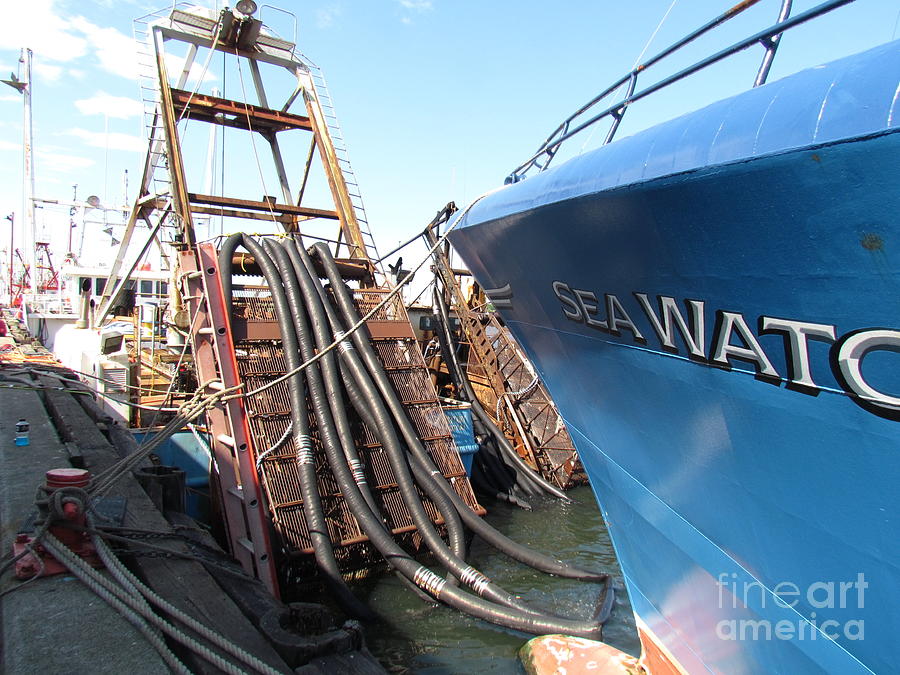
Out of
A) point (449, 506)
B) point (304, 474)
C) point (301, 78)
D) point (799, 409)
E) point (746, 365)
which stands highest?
point (301, 78)

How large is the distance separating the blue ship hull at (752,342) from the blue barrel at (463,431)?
18.8 ft

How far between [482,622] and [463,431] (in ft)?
13.2

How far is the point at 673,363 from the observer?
2.92 m

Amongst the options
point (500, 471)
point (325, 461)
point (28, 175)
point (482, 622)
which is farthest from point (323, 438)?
point (28, 175)

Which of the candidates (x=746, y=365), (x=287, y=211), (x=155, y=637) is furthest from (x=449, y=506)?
(x=287, y=211)

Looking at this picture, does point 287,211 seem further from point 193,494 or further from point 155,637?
point 155,637

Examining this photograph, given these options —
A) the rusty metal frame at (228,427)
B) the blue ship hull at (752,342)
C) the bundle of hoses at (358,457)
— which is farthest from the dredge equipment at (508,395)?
the blue ship hull at (752,342)

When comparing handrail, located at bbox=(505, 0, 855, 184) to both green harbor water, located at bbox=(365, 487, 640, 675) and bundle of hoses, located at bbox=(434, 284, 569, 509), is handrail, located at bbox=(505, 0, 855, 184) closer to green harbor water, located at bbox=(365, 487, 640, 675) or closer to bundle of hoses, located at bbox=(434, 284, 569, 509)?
green harbor water, located at bbox=(365, 487, 640, 675)

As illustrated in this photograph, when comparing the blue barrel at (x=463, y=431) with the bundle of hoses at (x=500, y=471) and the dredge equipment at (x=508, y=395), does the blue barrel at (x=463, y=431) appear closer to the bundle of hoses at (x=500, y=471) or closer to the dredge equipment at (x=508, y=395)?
the bundle of hoses at (x=500, y=471)

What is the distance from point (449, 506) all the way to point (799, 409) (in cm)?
477

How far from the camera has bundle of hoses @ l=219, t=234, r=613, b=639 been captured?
565cm

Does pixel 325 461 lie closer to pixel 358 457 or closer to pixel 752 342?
pixel 358 457

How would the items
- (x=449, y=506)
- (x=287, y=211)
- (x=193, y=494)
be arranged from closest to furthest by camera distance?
(x=449, y=506)
(x=193, y=494)
(x=287, y=211)

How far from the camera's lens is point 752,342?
2.40m
